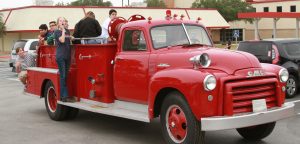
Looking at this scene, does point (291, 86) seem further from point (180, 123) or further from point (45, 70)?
point (180, 123)

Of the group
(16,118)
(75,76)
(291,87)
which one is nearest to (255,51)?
(291,87)

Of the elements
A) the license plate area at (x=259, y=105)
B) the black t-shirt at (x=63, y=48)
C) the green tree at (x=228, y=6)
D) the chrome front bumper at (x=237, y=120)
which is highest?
the green tree at (x=228, y=6)

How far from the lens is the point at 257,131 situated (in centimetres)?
810

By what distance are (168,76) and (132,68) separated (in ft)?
4.09

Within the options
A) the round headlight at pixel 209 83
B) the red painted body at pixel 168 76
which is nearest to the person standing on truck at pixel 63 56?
the red painted body at pixel 168 76

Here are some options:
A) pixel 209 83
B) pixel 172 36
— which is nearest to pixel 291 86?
pixel 172 36

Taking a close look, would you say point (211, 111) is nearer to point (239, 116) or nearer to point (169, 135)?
point (239, 116)

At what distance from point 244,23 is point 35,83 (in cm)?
7714

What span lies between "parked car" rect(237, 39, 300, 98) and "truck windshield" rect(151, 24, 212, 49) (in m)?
5.42

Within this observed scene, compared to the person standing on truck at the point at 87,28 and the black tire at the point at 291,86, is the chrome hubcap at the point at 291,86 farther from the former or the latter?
the person standing on truck at the point at 87,28

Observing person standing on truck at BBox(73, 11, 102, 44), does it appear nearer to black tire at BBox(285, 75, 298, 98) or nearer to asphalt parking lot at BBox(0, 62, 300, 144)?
asphalt parking lot at BBox(0, 62, 300, 144)

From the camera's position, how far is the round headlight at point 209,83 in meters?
6.72

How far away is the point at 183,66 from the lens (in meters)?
7.45

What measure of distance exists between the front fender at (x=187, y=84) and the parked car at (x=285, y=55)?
6785mm
